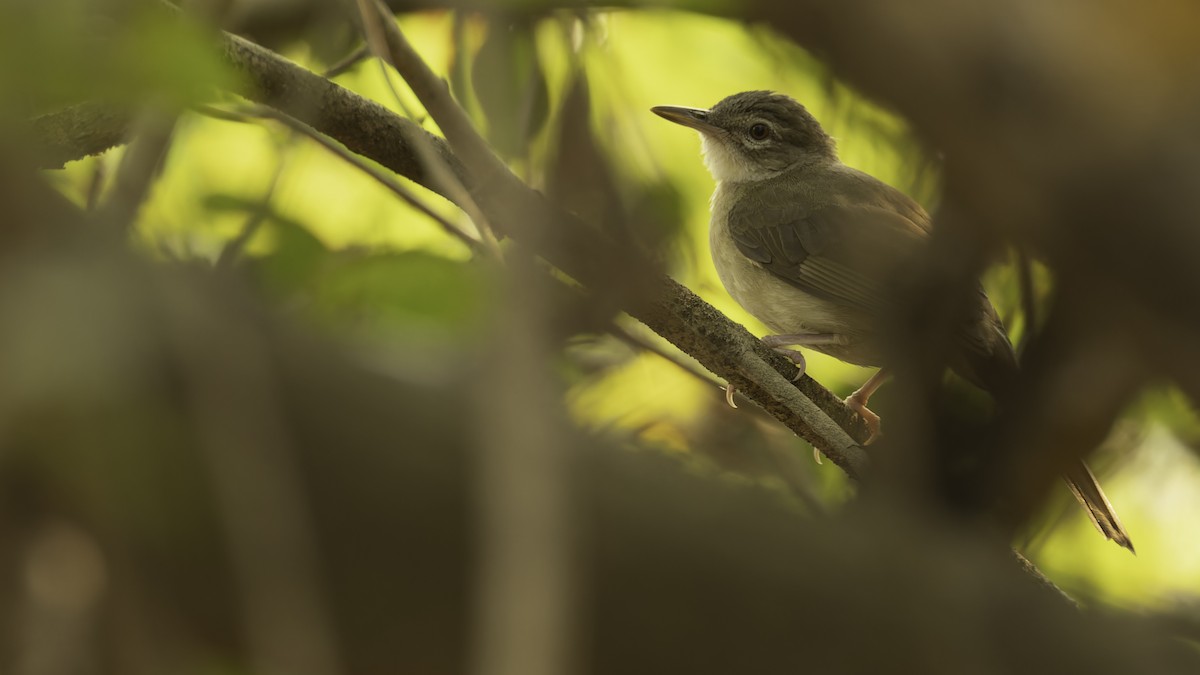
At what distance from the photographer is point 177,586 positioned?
2.00 meters

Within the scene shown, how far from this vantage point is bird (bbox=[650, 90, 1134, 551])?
3.95 m

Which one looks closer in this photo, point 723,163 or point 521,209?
point 521,209

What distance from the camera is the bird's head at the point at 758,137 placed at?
5.65 metres

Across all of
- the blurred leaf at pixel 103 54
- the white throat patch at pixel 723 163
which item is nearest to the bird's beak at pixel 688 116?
the white throat patch at pixel 723 163

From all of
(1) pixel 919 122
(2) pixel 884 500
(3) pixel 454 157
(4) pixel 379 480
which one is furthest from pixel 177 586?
(1) pixel 919 122

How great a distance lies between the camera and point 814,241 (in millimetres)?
4871

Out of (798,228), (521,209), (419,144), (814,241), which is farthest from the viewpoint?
(798,228)

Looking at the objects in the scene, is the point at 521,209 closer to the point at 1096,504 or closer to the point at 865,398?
the point at 1096,504

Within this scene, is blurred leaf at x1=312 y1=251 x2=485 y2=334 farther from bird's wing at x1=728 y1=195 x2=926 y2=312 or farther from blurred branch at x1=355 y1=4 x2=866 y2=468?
bird's wing at x1=728 y1=195 x2=926 y2=312

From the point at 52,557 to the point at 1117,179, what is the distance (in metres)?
1.76

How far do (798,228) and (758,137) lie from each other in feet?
3.39

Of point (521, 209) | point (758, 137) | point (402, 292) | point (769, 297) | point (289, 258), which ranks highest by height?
point (521, 209)

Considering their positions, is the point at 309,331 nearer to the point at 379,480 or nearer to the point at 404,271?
the point at 379,480

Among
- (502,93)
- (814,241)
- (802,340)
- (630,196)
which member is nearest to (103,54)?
(630,196)
